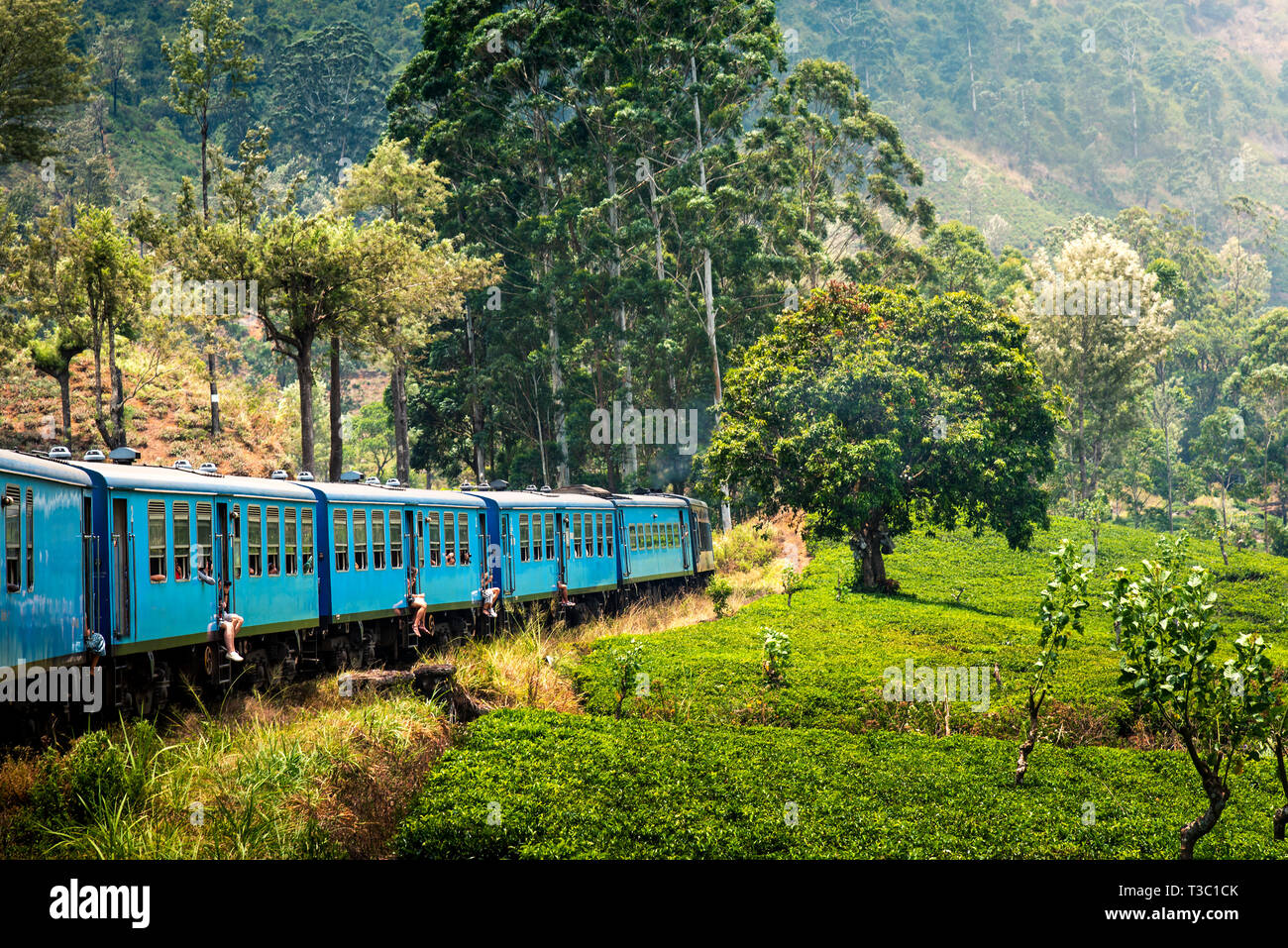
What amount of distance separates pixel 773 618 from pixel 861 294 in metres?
13.9

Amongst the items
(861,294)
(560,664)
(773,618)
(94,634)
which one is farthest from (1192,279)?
(94,634)

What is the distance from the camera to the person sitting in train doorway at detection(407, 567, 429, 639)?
2276 centimetres

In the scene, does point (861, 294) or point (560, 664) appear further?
point (861, 294)

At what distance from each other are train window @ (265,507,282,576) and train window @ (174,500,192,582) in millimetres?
2022

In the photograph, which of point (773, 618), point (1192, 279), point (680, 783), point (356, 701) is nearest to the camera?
point (680, 783)

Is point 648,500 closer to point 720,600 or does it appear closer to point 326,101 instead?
point 720,600

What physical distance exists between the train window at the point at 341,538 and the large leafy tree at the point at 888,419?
55.3 ft

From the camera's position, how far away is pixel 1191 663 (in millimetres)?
11125

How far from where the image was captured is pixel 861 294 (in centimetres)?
3897

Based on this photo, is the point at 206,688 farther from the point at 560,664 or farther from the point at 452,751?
the point at 560,664

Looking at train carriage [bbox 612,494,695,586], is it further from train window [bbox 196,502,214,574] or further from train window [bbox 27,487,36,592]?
train window [bbox 27,487,36,592]

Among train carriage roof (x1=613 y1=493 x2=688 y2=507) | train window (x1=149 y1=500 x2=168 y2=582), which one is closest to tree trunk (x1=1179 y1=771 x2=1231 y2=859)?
train window (x1=149 y1=500 x2=168 y2=582)

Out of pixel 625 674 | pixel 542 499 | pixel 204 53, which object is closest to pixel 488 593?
pixel 542 499

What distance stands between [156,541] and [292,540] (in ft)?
12.1
